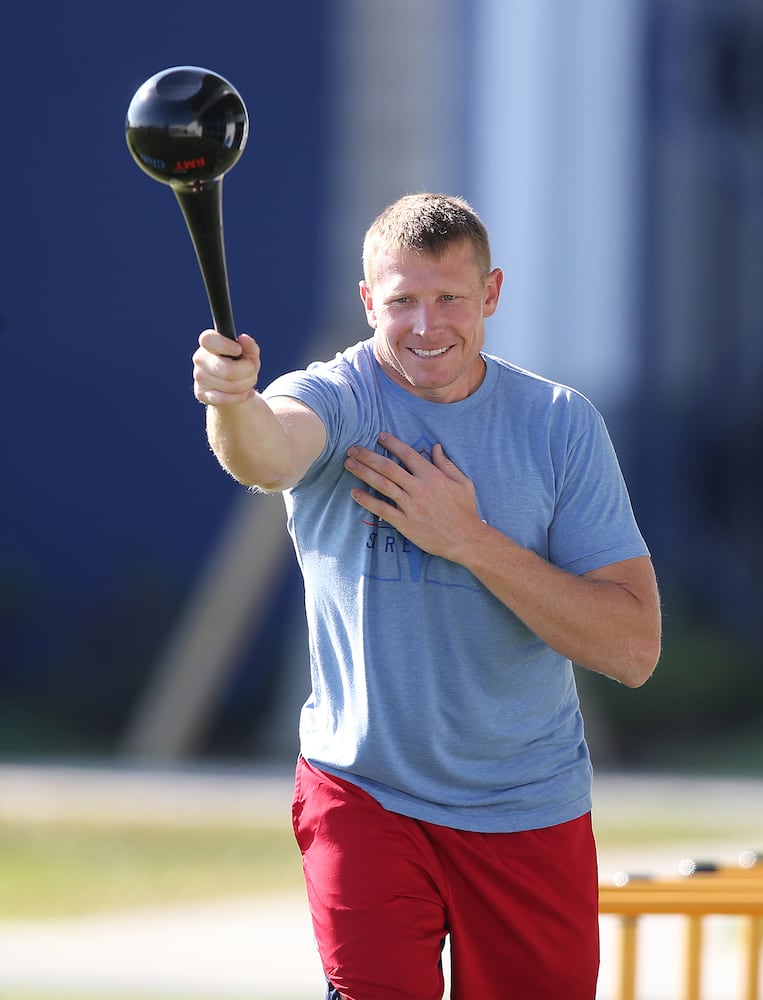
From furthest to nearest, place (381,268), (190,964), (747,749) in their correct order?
(747,749) < (190,964) < (381,268)

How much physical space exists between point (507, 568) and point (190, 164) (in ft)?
3.19

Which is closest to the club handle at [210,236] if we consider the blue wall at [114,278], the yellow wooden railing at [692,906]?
the yellow wooden railing at [692,906]

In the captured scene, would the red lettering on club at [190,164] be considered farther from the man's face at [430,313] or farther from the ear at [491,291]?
the ear at [491,291]

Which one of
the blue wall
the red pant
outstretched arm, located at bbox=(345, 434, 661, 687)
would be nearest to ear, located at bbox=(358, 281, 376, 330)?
outstretched arm, located at bbox=(345, 434, 661, 687)

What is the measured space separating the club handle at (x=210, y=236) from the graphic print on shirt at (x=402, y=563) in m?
0.61

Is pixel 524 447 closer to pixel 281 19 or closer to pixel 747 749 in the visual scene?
pixel 747 749

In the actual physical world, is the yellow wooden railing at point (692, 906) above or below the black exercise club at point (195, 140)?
below

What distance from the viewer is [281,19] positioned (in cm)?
1208

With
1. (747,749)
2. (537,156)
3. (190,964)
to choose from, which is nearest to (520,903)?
(190,964)

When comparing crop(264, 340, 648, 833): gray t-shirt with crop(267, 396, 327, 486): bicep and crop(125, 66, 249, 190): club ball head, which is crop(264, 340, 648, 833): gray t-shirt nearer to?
crop(267, 396, 327, 486): bicep

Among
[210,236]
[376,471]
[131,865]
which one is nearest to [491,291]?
[376,471]

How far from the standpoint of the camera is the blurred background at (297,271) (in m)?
11.5

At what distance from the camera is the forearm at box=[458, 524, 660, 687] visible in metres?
3.04

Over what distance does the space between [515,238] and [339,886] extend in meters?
8.78
